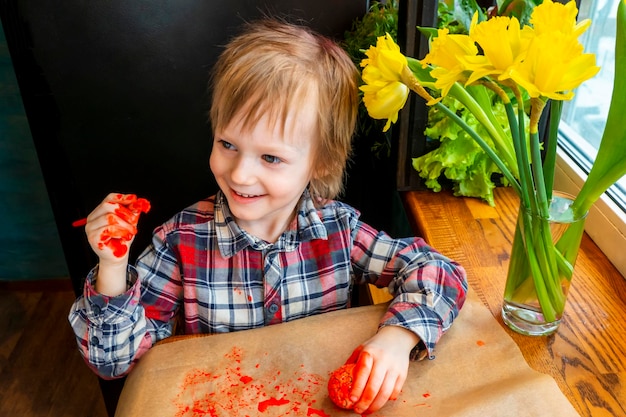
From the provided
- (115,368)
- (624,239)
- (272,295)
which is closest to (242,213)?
(272,295)

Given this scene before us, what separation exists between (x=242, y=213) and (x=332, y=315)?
199 mm

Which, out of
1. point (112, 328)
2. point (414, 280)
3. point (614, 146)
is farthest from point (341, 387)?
point (614, 146)

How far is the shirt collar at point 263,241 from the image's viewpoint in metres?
0.96

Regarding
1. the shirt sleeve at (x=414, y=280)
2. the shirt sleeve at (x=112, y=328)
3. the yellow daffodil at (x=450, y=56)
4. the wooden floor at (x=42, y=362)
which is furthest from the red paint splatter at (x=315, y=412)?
the wooden floor at (x=42, y=362)

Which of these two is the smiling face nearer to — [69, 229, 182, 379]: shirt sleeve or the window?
[69, 229, 182, 379]: shirt sleeve

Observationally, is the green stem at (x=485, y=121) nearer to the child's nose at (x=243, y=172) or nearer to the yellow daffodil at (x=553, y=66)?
the yellow daffodil at (x=553, y=66)

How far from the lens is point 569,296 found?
3.17 ft

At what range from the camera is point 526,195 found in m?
0.78

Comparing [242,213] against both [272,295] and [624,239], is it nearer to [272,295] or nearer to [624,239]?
[272,295]

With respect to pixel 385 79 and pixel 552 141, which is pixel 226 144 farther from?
pixel 552 141

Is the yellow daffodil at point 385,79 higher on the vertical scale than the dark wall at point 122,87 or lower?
higher

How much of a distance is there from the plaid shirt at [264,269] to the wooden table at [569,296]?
0.41 ft

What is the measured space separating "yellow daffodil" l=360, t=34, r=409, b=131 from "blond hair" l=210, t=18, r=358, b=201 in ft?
0.58

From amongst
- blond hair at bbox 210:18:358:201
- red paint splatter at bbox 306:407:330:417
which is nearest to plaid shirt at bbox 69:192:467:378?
blond hair at bbox 210:18:358:201
